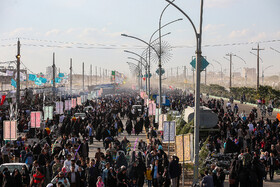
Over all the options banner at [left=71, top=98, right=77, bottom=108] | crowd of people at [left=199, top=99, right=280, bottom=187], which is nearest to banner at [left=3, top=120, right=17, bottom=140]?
crowd of people at [left=199, top=99, right=280, bottom=187]

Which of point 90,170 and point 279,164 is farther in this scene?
point 279,164

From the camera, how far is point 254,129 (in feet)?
77.2

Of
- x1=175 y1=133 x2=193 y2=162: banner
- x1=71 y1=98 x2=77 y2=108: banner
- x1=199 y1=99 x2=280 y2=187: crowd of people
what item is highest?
x1=71 y1=98 x2=77 y2=108: banner

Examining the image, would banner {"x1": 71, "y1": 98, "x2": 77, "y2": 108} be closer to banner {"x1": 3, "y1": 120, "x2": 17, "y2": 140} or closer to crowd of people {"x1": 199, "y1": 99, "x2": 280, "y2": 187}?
crowd of people {"x1": 199, "y1": 99, "x2": 280, "y2": 187}

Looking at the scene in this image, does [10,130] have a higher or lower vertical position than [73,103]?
lower

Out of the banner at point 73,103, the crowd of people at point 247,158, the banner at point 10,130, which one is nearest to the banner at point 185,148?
the crowd of people at point 247,158

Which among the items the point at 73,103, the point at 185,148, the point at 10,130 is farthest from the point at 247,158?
the point at 73,103

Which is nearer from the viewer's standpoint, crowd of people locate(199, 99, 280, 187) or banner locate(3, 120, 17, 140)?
crowd of people locate(199, 99, 280, 187)

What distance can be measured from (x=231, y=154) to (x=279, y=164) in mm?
1925

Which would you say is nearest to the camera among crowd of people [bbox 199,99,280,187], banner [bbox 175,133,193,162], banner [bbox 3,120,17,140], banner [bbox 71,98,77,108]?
crowd of people [bbox 199,99,280,187]

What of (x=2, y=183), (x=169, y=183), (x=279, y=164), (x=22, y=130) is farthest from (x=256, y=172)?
(x=22, y=130)

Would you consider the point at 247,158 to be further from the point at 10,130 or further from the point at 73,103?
the point at 73,103

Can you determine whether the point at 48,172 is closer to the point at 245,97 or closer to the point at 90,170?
the point at 90,170

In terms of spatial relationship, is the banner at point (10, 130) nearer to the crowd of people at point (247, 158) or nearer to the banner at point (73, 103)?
the crowd of people at point (247, 158)
